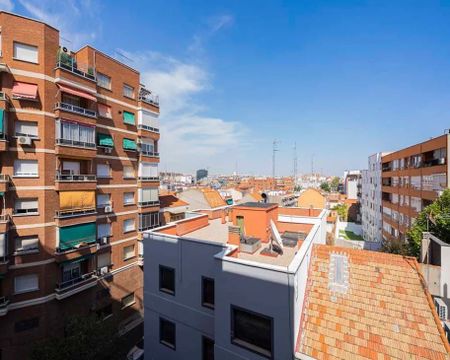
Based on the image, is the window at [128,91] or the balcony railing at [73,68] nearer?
the balcony railing at [73,68]

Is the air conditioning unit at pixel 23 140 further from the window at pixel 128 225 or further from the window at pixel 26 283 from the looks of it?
the window at pixel 128 225

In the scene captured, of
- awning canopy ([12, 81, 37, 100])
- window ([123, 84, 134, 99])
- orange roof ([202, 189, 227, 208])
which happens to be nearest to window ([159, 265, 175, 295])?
awning canopy ([12, 81, 37, 100])

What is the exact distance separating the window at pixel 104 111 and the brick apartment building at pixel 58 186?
0.09m

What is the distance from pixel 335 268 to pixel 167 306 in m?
8.04

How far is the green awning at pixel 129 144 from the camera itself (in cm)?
2252

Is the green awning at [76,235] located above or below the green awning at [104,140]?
below

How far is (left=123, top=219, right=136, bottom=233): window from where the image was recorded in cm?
2264

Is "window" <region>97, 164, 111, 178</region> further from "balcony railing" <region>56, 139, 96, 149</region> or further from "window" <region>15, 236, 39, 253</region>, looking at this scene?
"window" <region>15, 236, 39, 253</region>

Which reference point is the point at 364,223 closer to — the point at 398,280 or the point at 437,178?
the point at 437,178

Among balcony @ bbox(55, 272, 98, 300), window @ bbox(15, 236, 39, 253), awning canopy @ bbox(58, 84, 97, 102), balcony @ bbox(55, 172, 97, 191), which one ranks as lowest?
balcony @ bbox(55, 272, 98, 300)

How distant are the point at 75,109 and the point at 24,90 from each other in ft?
10.2

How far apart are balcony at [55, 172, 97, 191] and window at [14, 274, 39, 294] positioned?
20.8 feet

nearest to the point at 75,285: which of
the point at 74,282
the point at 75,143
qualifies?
the point at 74,282

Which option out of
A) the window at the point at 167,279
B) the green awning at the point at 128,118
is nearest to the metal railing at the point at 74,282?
the window at the point at 167,279
